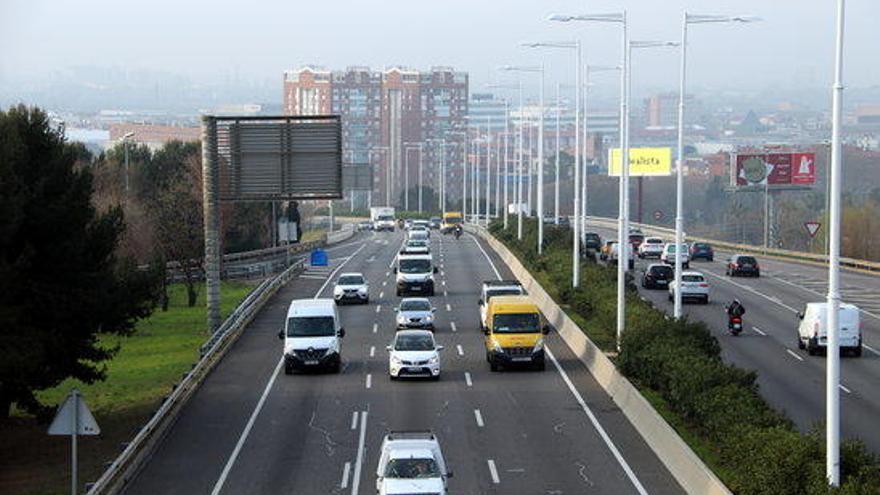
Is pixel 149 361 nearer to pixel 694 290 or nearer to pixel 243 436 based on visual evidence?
pixel 243 436

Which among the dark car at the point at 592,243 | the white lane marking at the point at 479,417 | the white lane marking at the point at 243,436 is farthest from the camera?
the dark car at the point at 592,243

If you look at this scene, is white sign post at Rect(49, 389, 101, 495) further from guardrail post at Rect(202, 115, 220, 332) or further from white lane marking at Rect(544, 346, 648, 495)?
guardrail post at Rect(202, 115, 220, 332)

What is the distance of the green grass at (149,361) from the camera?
1622 inches

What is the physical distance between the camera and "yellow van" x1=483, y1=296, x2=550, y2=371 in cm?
4250

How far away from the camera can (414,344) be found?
41594mm

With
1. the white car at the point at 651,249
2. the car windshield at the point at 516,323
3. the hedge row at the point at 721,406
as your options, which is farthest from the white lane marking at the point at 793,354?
the white car at the point at 651,249

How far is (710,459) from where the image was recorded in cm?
2786

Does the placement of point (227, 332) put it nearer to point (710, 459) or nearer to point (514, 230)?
point (710, 459)

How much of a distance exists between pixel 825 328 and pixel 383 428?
17574 millimetres

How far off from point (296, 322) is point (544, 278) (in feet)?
77.8

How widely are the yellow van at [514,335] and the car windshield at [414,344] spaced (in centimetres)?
214

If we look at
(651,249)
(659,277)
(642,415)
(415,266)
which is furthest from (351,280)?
(651,249)

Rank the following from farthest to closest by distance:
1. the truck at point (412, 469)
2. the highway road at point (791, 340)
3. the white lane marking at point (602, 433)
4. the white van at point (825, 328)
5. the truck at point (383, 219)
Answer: the truck at point (383, 219), the white van at point (825, 328), the highway road at point (791, 340), the white lane marking at point (602, 433), the truck at point (412, 469)

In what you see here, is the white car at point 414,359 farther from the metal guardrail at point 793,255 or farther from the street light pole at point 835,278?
the metal guardrail at point 793,255
